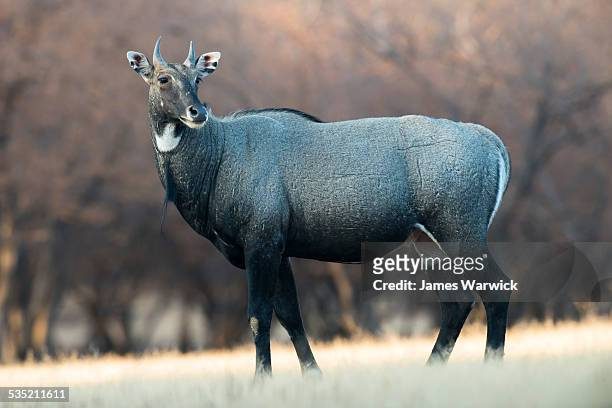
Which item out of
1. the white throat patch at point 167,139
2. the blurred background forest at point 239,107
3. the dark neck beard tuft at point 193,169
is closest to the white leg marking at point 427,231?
the dark neck beard tuft at point 193,169

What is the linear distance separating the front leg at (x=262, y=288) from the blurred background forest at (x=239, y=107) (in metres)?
22.1

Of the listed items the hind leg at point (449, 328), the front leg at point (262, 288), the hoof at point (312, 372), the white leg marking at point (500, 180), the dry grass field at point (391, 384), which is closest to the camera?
the dry grass field at point (391, 384)

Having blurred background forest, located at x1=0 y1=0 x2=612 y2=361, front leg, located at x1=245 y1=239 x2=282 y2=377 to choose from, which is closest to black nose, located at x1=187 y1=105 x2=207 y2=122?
front leg, located at x1=245 y1=239 x2=282 y2=377

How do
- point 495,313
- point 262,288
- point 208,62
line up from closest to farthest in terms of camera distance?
point 262,288, point 495,313, point 208,62

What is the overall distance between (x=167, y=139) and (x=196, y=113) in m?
0.63

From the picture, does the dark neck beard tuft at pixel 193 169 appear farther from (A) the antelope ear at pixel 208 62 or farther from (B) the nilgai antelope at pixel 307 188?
(A) the antelope ear at pixel 208 62

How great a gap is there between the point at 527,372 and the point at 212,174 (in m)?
3.35

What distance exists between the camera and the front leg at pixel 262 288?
11008 mm

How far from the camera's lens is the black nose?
427 inches

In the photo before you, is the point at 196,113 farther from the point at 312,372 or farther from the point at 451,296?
the point at 451,296

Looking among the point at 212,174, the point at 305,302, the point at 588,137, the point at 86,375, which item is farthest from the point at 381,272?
the point at 305,302

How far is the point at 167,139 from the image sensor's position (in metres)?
11.4

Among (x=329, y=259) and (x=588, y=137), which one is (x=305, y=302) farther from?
(x=329, y=259)

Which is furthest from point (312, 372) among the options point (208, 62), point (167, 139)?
point (208, 62)
